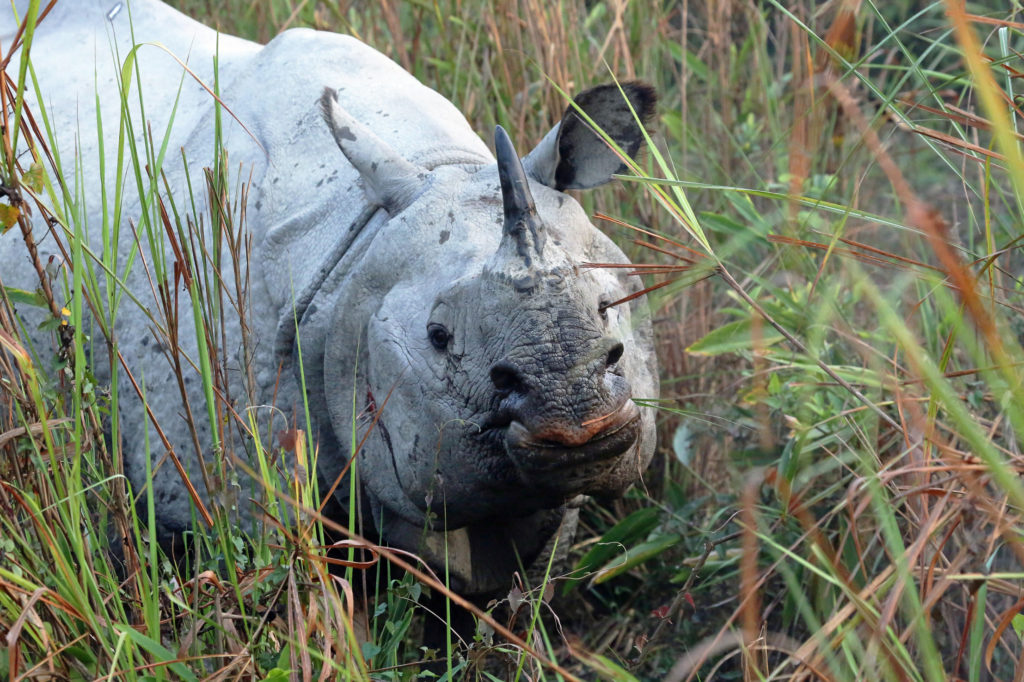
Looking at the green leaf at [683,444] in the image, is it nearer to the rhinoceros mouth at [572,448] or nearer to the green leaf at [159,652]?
the rhinoceros mouth at [572,448]

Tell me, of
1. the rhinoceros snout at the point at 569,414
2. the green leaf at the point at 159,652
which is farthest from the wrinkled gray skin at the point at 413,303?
the green leaf at the point at 159,652

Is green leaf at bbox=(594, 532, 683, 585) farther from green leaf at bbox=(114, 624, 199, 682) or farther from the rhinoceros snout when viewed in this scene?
green leaf at bbox=(114, 624, 199, 682)

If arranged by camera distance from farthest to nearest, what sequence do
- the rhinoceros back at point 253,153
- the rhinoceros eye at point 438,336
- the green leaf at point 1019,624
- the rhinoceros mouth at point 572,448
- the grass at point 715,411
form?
1. the rhinoceros back at point 253,153
2. the rhinoceros eye at point 438,336
3. the rhinoceros mouth at point 572,448
4. the green leaf at point 1019,624
5. the grass at point 715,411

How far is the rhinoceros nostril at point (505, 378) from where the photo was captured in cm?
192

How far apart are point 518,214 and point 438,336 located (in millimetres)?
294

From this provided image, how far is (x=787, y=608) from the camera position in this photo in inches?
103

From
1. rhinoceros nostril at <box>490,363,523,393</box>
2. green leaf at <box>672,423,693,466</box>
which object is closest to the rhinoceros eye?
rhinoceros nostril at <box>490,363,523,393</box>

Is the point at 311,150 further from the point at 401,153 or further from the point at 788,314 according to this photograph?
the point at 788,314

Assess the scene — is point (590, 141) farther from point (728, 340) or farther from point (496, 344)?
point (728, 340)

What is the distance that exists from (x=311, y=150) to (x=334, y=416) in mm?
657

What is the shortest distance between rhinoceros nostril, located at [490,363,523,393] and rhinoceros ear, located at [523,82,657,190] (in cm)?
56

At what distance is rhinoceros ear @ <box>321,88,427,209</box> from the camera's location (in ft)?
7.76

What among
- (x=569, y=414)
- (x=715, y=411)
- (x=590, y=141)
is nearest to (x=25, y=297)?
(x=569, y=414)

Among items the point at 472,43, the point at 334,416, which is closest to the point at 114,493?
the point at 334,416
